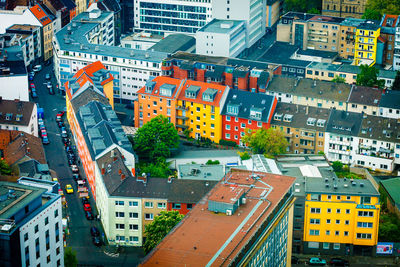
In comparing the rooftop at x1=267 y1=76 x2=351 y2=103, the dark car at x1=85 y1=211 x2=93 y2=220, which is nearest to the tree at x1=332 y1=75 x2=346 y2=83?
the rooftop at x1=267 y1=76 x2=351 y2=103

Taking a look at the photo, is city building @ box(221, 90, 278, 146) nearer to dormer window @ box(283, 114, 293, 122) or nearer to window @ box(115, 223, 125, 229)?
dormer window @ box(283, 114, 293, 122)

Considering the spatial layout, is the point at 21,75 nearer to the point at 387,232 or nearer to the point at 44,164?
the point at 44,164

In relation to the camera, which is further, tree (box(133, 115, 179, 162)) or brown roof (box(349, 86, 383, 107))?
brown roof (box(349, 86, 383, 107))

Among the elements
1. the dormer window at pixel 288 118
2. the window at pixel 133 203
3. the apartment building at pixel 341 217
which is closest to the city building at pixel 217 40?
the dormer window at pixel 288 118

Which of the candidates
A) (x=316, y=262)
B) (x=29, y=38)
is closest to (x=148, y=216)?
(x=316, y=262)

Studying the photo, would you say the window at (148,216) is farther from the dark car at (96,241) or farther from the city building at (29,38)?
the city building at (29,38)

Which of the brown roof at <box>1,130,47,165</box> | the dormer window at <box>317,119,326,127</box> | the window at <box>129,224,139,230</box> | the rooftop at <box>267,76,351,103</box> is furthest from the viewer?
the rooftop at <box>267,76,351,103</box>
